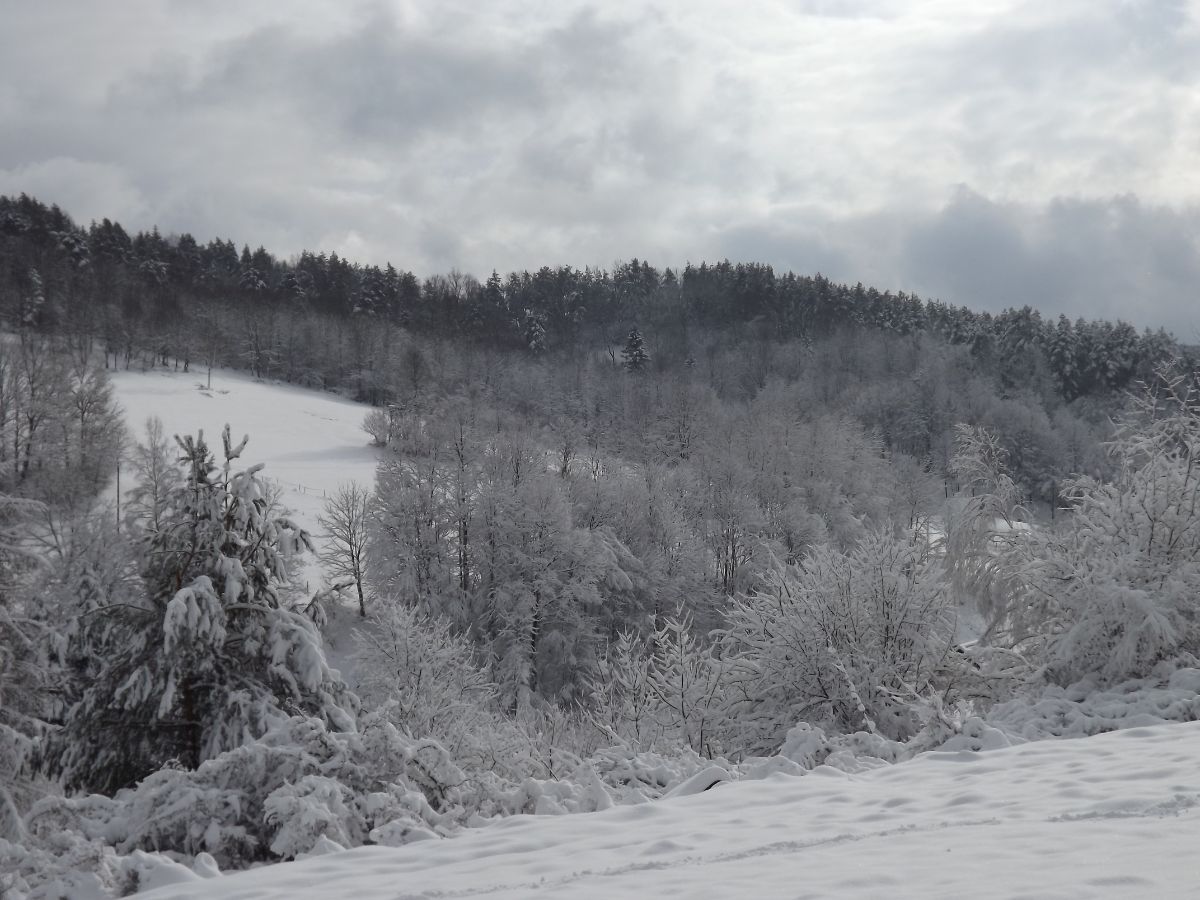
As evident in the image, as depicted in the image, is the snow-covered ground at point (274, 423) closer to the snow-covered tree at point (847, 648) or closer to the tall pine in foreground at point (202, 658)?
the tall pine in foreground at point (202, 658)

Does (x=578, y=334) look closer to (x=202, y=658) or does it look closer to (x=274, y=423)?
(x=274, y=423)

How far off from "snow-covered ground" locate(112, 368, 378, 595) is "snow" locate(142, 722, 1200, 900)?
3685 cm

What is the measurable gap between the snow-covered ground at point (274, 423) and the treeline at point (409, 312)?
7949 millimetres

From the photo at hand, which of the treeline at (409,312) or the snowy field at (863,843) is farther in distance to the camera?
the treeline at (409,312)

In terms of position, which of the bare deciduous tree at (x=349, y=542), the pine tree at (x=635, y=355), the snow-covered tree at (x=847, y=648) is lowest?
the bare deciduous tree at (x=349, y=542)

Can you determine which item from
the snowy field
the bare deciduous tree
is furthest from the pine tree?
the snowy field

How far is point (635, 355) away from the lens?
9862cm

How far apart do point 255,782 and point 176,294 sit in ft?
299

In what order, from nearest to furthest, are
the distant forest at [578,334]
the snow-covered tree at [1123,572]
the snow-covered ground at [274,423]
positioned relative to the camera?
the snow-covered tree at [1123,572]
the snow-covered ground at [274,423]
the distant forest at [578,334]

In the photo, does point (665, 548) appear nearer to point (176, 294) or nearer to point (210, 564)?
point (210, 564)

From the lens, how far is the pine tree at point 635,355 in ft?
323

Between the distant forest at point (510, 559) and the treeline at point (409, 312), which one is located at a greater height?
the treeline at point (409, 312)

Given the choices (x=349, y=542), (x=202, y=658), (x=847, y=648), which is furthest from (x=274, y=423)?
(x=847, y=648)

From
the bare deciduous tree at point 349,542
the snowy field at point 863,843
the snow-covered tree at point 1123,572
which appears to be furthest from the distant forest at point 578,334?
the snowy field at point 863,843
